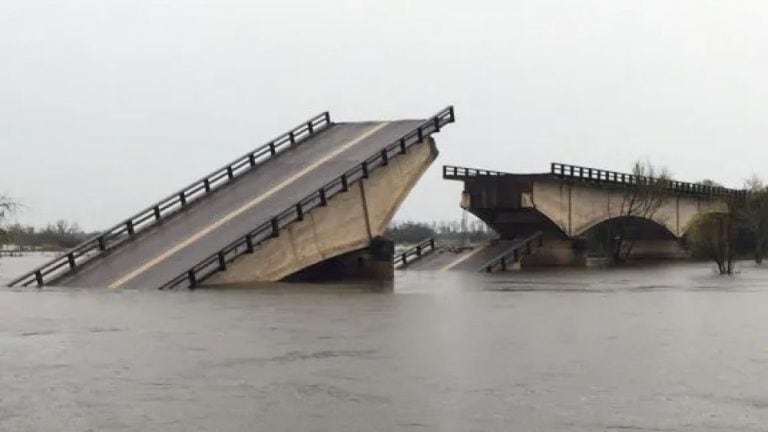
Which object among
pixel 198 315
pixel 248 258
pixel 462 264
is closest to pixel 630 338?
Result: pixel 198 315

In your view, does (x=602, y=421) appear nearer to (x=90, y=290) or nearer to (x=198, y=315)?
(x=198, y=315)

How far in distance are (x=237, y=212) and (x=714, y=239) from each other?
4407 cm

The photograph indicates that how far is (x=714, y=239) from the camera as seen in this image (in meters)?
73.5

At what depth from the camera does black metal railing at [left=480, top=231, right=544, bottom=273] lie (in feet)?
210

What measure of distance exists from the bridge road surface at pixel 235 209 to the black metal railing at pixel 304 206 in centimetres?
65

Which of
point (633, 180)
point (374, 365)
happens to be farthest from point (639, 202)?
point (374, 365)

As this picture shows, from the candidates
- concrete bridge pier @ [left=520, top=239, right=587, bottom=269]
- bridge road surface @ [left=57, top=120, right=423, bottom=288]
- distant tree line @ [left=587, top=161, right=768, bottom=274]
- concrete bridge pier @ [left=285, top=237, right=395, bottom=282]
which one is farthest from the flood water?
distant tree line @ [left=587, top=161, right=768, bottom=274]

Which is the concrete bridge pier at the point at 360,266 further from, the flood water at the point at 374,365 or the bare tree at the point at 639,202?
the bare tree at the point at 639,202

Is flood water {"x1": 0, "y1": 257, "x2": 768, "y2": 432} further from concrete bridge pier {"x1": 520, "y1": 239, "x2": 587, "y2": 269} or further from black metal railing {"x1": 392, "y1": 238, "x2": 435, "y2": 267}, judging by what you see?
concrete bridge pier {"x1": 520, "y1": 239, "x2": 587, "y2": 269}

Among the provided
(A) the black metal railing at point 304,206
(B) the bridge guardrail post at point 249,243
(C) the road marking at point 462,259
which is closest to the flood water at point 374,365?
(A) the black metal railing at point 304,206

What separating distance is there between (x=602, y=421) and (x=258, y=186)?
3447 centimetres

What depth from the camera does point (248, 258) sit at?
1523 inches

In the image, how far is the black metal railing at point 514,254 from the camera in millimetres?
64044

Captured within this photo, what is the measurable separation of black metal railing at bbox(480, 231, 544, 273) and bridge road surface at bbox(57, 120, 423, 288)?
14980 millimetres
